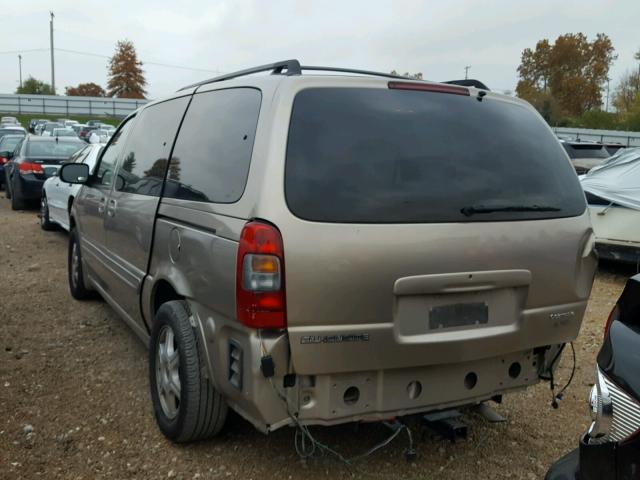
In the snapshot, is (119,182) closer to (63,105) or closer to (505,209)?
(505,209)

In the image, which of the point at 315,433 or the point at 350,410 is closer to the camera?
the point at 350,410

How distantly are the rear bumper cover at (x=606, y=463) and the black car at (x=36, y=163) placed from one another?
1212 centimetres

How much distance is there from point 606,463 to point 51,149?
43.0ft

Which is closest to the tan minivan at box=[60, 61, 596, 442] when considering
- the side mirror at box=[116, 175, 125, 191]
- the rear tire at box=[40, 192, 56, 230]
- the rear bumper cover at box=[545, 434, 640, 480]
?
the rear bumper cover at box=[545, 434, 640, 480]

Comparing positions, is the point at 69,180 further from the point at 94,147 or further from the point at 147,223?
the point at 94,147

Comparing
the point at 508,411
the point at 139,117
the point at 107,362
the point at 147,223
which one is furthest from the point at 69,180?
the point at 508,411

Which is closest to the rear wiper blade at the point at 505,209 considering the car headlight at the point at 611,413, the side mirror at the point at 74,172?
the car headlight at the point at 611,413

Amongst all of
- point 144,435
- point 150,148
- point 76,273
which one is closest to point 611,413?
point 144,435

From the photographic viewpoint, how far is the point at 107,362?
461cm

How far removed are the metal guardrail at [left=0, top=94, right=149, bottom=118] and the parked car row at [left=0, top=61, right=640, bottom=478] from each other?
6028 cm

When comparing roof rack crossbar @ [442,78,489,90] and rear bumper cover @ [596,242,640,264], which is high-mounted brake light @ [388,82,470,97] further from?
rear bumper cover @ [596,242,640,264]

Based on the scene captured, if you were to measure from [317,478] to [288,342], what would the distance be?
0.93 metres

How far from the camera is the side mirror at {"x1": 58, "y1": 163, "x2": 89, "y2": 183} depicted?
5340 mm

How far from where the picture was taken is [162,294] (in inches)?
145
